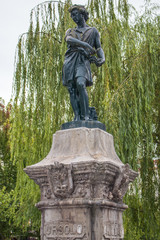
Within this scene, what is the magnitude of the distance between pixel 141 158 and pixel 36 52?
3.95 metres

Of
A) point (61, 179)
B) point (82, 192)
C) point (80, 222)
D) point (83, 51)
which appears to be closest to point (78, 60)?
point (83, 51)

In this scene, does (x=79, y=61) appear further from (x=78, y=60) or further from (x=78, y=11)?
(x=78, y=11)

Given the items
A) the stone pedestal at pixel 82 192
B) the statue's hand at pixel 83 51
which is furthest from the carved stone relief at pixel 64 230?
the statue's hand at pixel 83 51

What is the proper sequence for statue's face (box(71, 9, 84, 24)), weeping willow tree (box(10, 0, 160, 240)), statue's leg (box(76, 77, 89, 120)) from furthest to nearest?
weeping willow tree (box(10, 0, 160, 240))
statue's face (box(71, 9, 84, 24))
statue's leg (box(76, 77, 89, 120))

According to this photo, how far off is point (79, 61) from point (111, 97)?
2.78 meters

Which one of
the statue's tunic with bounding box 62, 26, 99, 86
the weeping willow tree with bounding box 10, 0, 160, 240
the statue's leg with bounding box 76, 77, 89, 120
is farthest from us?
the weeping willow tree with bounding box 10, 0, 160, 240

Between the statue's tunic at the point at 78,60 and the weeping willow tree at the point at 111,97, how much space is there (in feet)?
7.68

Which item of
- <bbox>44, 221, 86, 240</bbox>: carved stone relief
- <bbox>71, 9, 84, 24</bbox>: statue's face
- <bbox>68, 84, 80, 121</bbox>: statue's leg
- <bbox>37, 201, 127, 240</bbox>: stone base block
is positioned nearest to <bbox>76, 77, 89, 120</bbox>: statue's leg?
<bbox>68, 84, 80, 121</bbox>: statue's leg

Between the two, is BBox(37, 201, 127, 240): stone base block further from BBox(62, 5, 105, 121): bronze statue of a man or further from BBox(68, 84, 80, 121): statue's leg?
BBox(68, 84, 80, 121): statue's leg

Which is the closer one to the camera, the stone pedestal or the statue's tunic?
the stone pedestal

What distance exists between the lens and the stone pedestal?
4453 mm

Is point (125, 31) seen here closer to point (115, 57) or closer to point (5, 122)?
point (115, 57)

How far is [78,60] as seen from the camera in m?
5.39

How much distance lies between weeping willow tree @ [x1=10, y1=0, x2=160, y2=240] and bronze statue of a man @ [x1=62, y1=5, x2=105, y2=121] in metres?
2.19
